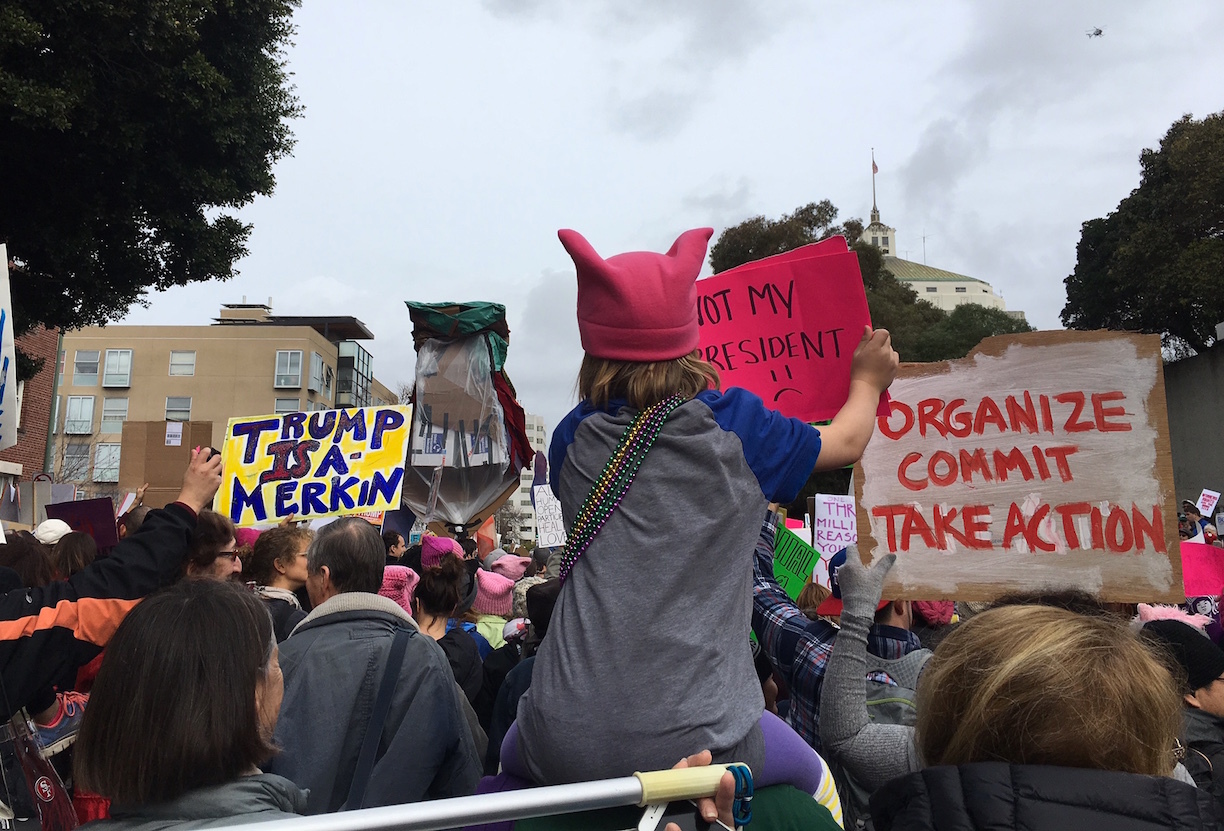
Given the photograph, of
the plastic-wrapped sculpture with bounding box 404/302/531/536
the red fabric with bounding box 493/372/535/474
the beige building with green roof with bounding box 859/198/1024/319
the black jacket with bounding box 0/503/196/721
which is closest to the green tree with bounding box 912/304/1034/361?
the red fabric with bounding box 493/372/535/474

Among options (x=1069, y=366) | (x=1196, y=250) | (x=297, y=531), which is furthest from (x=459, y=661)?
(x=1196, y=250)

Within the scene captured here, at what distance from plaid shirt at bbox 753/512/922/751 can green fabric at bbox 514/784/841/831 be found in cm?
71

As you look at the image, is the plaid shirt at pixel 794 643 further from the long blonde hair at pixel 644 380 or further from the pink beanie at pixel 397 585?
the pink beanie at pixel 397 585

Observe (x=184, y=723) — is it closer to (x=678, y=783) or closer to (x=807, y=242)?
(x=678, y=783)

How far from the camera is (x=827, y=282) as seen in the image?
311 centimetres

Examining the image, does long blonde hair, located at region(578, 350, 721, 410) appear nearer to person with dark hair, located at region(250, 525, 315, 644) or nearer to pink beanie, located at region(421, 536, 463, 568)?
person with dark hair, located at region(250, 525, 315, 644)

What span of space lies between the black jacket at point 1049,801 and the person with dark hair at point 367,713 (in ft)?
6.35

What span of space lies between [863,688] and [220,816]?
147 centimetres

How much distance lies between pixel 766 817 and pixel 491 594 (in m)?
5.16

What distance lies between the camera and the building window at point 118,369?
70062 mm

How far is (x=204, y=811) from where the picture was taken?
1.65m

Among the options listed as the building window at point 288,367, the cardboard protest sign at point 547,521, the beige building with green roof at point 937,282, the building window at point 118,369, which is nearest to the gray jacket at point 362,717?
the cardboard protest sign at point 547,521

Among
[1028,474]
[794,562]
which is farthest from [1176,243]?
[1028,474]

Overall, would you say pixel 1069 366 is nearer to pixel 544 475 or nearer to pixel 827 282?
pixel 827 282
